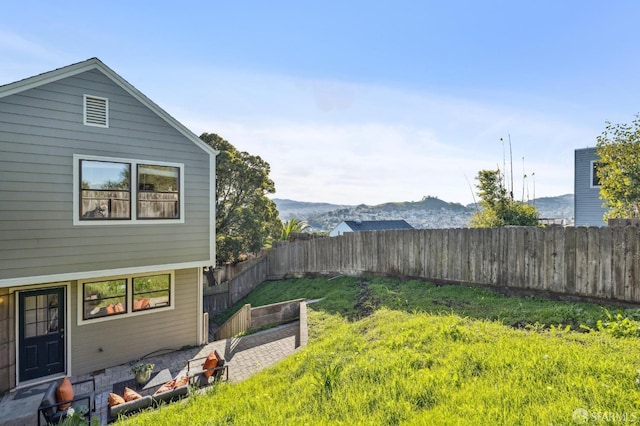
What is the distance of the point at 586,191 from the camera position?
56.3ft

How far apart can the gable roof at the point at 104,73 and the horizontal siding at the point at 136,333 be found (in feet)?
13.5

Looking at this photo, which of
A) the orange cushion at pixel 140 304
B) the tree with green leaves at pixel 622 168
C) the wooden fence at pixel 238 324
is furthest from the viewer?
the wooden fence at pixel 238 324

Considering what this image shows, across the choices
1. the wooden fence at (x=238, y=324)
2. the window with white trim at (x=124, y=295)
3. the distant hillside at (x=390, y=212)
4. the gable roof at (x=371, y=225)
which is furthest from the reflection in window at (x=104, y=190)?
the distant hillside at (x=390, y=212)

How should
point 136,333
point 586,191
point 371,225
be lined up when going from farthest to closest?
point 371,225, point 586,191, point 136,333

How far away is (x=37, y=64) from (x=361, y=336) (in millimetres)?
10068

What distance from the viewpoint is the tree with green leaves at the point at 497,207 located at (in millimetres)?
11125

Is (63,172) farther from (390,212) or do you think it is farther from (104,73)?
(390,212)

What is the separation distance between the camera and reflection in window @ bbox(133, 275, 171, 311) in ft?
26.5

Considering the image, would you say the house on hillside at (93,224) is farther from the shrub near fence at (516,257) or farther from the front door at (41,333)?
the shrub near fence at (516,257)

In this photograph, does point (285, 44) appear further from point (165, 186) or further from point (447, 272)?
point (447, 272)

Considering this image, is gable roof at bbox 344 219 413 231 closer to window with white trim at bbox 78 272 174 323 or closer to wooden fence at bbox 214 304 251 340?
wooden fence at bbox 214 304 251 340

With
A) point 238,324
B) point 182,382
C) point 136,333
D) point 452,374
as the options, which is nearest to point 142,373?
point 182,382

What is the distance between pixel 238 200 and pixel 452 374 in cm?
1437

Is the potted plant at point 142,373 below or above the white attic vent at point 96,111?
below
